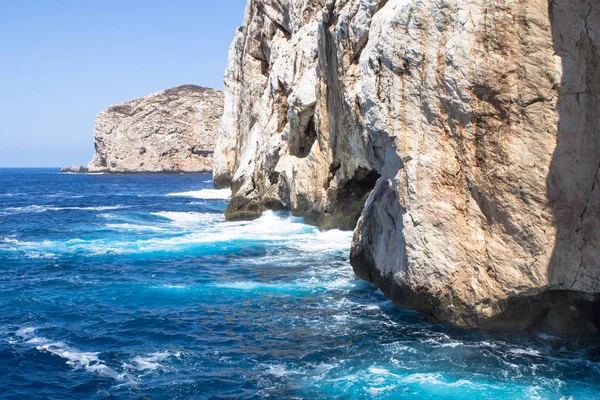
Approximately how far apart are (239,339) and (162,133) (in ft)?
416

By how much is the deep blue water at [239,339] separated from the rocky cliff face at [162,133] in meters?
110

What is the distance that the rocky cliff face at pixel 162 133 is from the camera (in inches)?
5487

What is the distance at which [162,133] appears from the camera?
13925cm

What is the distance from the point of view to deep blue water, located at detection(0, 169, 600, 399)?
1441 centimetres

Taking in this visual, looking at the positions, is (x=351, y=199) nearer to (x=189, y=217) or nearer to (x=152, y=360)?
(x=189, y=217)

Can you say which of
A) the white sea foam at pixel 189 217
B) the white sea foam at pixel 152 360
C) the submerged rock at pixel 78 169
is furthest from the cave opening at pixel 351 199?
the submerged rock at pixel 78 169

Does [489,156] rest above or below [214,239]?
above

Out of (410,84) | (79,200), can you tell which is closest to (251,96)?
(79,200)

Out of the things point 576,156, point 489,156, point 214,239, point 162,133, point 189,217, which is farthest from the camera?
point 162,133

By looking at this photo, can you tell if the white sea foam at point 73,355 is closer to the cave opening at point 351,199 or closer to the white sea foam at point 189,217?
the cave opening at point 351,199

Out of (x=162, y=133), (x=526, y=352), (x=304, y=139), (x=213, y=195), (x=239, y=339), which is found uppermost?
(x=162, y=133)

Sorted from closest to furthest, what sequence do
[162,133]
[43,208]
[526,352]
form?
[526,352]
[43,208]
[162,133]

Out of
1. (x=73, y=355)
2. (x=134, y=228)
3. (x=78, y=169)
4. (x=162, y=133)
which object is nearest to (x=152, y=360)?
(x=73, y=355)

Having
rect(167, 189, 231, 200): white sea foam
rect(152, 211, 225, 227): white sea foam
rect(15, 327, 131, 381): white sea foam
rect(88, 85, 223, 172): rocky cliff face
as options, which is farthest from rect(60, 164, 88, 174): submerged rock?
rect(15, 327, 131, 381): white sea foam
